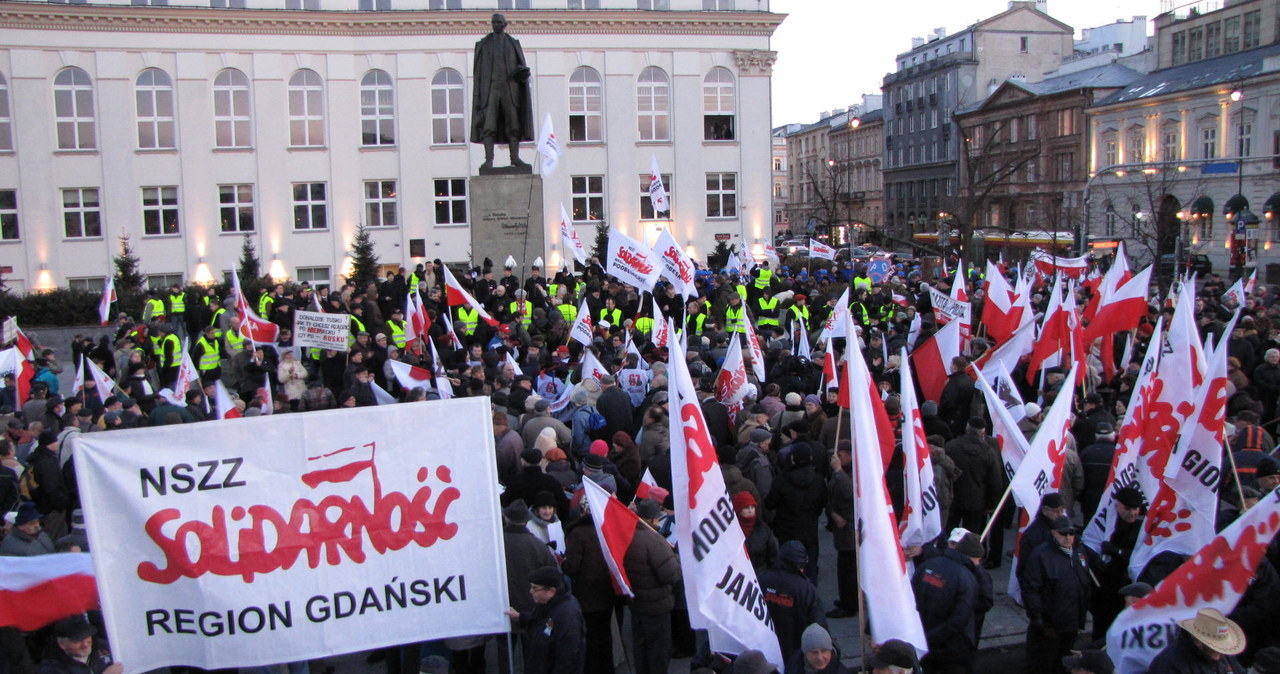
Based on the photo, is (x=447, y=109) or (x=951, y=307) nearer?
(x=951, y=307)

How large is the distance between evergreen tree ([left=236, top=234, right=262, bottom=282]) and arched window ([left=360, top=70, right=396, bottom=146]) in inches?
228

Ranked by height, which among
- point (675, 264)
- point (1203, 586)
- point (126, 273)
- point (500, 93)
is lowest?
point (1203, 586)

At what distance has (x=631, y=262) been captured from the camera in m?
17.1

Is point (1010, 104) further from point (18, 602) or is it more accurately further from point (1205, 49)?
point (18, 602)

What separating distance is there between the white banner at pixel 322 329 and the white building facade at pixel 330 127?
28.2 metres

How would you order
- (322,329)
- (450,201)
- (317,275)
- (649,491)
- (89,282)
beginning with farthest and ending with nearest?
1. (450,201)
2. (317,275)
3. (89,282)
4. (322,329)
5. (649,491)

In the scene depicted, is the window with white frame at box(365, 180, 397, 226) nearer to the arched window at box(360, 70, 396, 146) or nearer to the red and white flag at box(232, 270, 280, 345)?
the arched window at box(360, 70, 396, 146)

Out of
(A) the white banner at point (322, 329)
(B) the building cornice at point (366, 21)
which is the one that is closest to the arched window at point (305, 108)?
(B) the building cornice at point (366, 21)

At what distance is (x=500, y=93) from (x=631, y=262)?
5.66 m

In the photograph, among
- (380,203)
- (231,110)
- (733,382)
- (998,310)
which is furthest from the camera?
(380,203)

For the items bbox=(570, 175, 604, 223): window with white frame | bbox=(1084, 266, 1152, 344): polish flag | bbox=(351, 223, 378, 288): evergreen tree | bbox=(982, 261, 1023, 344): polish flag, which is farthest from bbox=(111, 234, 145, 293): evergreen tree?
bbox=(1084, 266, 1152, 344): polish flag

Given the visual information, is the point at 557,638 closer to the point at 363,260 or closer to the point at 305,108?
the point at 363,260

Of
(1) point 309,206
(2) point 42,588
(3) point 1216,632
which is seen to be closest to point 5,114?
(1) point 309,206

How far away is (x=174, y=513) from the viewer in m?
5.75
